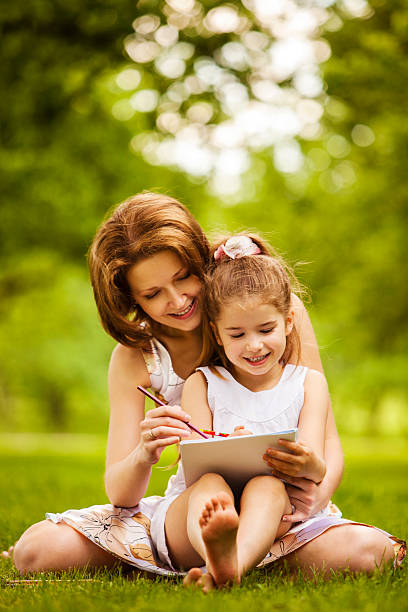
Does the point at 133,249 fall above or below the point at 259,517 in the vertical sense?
above

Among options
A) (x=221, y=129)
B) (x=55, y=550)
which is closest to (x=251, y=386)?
(x=55, y=550)

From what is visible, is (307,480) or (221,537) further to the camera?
(307,480)

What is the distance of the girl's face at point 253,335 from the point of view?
295 cm

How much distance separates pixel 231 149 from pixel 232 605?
8.49 metres

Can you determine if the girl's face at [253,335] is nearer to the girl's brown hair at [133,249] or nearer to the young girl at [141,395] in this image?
the young girl at [141,395]

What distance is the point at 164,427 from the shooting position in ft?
8.91

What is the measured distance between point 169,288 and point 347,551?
4.11 ft

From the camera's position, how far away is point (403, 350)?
40.7 feet

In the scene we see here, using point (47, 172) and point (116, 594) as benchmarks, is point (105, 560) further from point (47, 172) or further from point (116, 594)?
point (47, 172)

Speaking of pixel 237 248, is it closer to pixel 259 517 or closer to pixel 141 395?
pixel 141 395

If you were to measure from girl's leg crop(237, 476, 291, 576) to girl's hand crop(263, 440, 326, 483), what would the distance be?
0.07 m

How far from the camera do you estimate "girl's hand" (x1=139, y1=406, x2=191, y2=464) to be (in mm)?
2711

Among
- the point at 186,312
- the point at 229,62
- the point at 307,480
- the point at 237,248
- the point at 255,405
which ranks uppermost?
the point at 229,62

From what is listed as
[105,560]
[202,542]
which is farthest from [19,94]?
[202,542]
